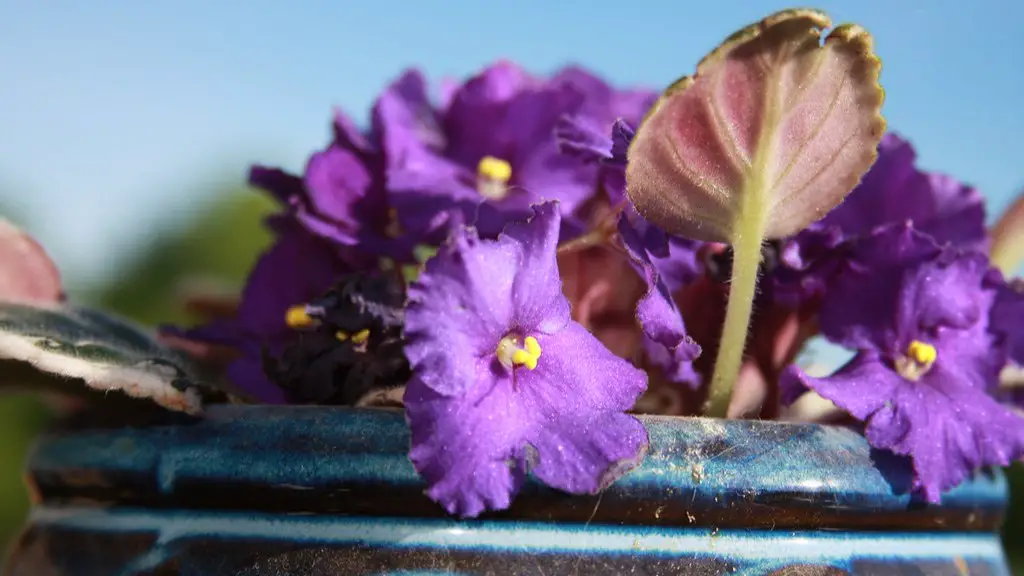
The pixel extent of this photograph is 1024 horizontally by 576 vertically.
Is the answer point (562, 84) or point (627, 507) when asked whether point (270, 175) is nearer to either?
point (562, 84)

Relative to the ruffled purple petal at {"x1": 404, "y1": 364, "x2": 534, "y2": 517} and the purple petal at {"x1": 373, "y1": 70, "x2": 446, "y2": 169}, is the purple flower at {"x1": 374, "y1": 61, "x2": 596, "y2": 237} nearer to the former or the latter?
the purple petal at {"x1": 373, "y1": 70, "x2": 446, "y2": 169}

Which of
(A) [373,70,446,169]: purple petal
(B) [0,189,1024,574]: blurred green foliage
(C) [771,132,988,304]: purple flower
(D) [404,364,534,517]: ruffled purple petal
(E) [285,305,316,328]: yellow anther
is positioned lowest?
(B) [0,189,1024,574]: blurred green foliage

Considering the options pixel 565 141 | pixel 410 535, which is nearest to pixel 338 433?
pixel 410 535

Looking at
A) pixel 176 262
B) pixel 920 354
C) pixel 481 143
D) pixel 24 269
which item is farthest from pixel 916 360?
pixel 176 262

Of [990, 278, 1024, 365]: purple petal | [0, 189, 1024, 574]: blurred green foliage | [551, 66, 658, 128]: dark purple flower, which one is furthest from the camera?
[0, 189, 1024, 574]: blurred green foliage

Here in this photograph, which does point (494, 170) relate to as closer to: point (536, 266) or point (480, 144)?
point (480, 144)

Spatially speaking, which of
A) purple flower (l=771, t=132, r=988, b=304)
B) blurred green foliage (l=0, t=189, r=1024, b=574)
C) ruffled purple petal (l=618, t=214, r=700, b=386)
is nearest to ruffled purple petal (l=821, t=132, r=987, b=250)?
purple flower (l=771, t=132, r=988, b=304)
